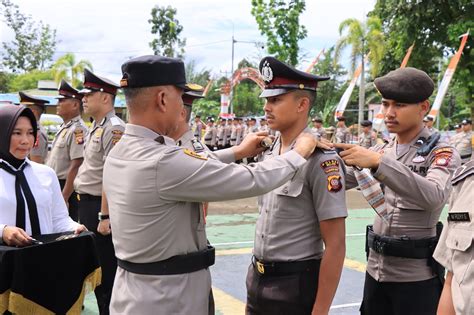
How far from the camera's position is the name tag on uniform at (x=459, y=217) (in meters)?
1.93

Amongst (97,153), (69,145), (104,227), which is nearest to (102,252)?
(104,227)

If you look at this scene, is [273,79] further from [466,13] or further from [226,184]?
[466,13]

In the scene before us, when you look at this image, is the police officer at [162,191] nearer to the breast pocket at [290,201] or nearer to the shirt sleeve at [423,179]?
the breast pocket at [290,201]

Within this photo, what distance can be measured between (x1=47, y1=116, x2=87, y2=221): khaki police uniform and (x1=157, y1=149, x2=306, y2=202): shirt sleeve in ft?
12.6

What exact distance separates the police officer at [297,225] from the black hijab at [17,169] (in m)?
1.34

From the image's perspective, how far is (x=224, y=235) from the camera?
7.88 meters

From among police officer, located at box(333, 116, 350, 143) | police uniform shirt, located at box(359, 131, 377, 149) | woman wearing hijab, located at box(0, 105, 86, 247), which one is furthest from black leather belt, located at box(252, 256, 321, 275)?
police officer, located at box(333, 116, 350, 143)

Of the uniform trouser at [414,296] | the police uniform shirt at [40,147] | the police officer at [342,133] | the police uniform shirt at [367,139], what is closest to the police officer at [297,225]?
the uniform trouser at [414,296]

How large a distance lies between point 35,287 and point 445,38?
1841 centimetres

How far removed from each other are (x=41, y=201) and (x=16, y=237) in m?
0.40

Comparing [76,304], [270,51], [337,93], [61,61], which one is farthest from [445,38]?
[61,61]

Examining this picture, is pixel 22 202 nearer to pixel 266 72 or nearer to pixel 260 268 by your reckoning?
pixel 260 268

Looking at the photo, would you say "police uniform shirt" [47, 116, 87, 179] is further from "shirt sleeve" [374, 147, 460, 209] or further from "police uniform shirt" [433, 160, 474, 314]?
"police uniform shirt" [433, 160, 474, 314]

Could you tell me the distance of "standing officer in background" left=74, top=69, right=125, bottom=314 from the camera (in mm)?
4656
